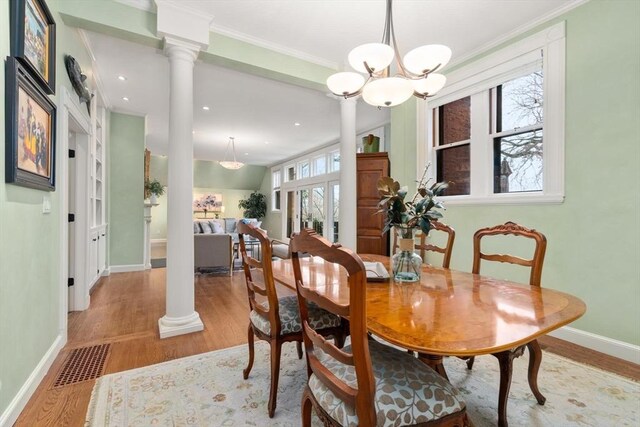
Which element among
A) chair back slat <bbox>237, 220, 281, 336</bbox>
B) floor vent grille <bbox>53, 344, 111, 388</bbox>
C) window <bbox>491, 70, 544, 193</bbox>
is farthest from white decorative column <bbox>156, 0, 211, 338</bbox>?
window <bbox>491, 70, 544, 193</bbox>

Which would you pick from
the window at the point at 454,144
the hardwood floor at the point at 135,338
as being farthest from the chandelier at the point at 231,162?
the window at the point at 454,144

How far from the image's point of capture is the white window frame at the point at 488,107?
256cm

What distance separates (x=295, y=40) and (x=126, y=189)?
13.0 ft

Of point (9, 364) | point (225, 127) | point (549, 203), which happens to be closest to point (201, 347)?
point (9, 364)

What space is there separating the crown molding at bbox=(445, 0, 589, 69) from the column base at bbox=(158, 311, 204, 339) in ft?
12.7

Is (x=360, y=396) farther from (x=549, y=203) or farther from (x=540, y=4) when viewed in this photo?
(x=540, y=4)

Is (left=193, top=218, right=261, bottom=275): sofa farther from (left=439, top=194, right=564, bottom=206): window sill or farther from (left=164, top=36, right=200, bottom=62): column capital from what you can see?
(left=439, top=194, right=564, bottom=206): window sill

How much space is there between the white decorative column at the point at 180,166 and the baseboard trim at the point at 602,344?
3.22 metres

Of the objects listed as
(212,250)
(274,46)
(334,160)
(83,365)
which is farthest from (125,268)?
Result: (334,160)

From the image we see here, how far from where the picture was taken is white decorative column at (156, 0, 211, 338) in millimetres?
2625

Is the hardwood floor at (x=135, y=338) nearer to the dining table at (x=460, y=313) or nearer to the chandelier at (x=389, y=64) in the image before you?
the dining table at (x=460, y=313)

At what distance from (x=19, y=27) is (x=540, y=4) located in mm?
3625

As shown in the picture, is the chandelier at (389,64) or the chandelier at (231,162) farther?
the chandelier at (231,162)

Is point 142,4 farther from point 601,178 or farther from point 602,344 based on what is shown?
point 602,344
